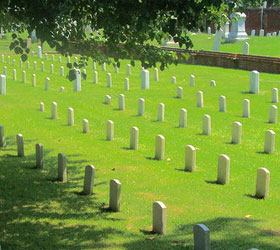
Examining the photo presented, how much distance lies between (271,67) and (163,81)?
5.36 metres

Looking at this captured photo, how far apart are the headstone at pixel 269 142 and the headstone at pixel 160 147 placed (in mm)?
2235

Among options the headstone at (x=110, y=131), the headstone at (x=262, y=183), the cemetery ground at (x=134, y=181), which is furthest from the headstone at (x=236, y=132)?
the headstone at (x=262, y=183)

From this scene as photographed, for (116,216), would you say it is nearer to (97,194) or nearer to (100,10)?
(97,194)

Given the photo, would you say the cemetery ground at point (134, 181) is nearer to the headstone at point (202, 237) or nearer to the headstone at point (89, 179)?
the headstone at point (89, 179)

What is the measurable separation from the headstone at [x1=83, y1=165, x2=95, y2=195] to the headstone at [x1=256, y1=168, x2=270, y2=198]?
2.62 meters

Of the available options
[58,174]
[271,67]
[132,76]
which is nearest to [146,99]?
[132,76]

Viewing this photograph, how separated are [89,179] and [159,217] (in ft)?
7.44

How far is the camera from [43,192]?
35.2 feet

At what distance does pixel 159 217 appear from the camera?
834 centimetres

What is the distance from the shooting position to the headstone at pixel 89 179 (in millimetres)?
10177

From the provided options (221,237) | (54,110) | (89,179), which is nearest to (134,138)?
(89,179)

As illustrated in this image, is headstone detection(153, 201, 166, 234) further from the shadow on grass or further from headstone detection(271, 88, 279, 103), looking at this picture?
headstone detection(271, 88, 279, 103)

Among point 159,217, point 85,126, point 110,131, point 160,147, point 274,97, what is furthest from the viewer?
point 274,97

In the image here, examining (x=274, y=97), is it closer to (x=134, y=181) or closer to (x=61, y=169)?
(x=134, y=181)
